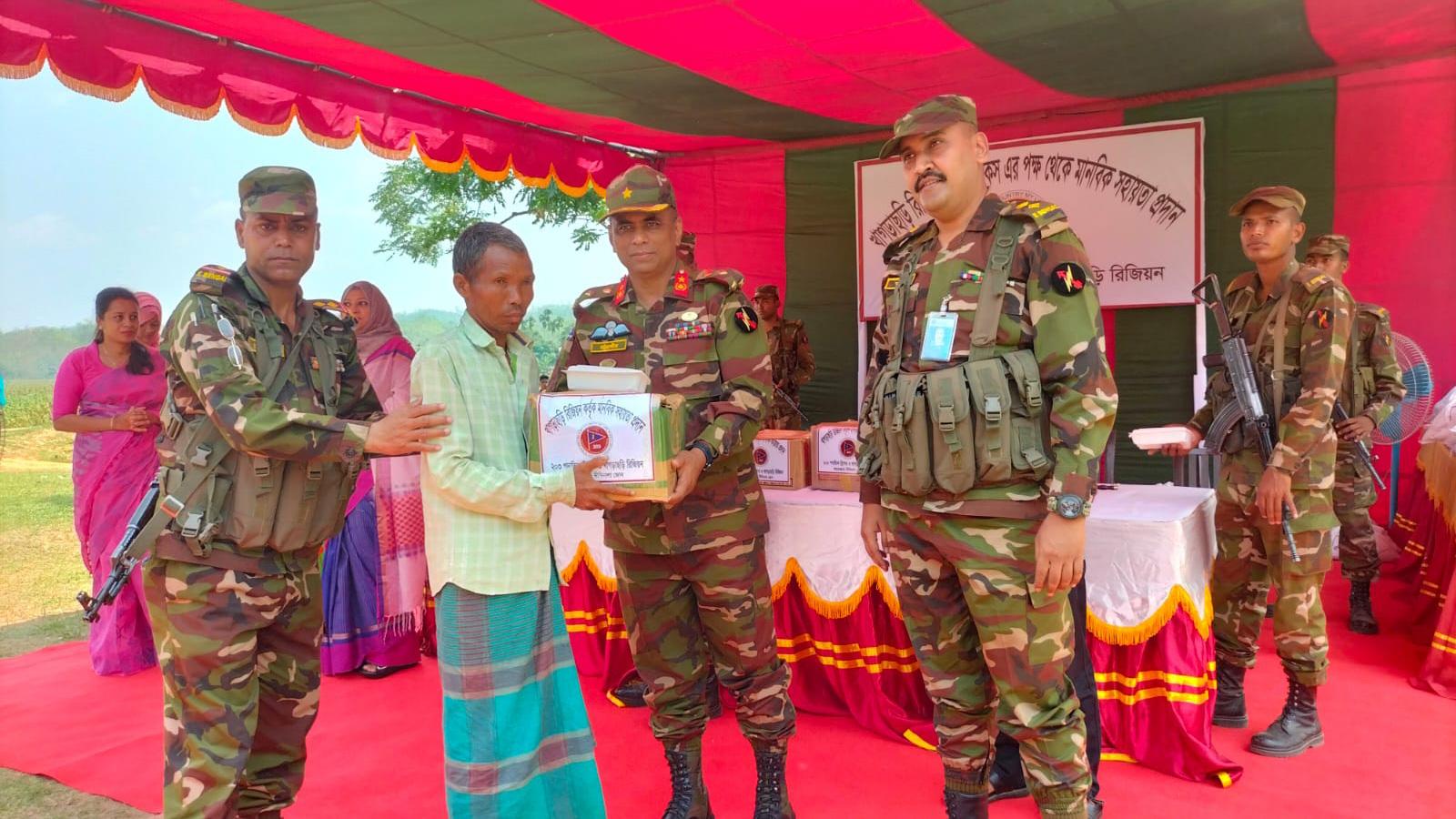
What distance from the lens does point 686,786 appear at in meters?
2.82

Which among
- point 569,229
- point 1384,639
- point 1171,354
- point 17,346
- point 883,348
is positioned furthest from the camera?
point 569,229

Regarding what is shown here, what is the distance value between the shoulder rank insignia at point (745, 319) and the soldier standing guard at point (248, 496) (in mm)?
1110

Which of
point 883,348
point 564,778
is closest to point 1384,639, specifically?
point 883,348

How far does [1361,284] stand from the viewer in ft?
18.2

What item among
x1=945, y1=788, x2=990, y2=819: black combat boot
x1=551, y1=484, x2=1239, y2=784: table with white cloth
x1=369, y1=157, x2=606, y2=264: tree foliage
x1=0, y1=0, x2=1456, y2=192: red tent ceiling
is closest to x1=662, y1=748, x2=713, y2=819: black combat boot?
x1=945, y1=788, x2=990, y2=819: black combat boot

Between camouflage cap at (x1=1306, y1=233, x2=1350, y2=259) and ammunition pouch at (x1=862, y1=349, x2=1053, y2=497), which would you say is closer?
ammunition pouch at (x1=862, y1=349, x2=1053, y2=497)

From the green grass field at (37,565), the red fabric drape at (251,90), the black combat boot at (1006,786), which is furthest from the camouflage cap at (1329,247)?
the green grass field at (37,565)

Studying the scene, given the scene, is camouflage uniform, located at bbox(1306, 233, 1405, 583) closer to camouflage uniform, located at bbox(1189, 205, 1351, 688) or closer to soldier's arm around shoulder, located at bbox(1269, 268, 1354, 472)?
camouflage uniform, located at bbox(1189, 205, 1351, 688)

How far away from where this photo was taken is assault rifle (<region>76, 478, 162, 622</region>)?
2.15m

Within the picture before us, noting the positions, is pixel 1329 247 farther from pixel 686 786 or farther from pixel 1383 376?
pixel 686 786

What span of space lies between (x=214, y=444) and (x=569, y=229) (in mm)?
12427

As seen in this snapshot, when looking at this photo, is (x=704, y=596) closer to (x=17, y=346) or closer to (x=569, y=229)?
(x=17, y=346)

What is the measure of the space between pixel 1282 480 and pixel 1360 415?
1587 mm

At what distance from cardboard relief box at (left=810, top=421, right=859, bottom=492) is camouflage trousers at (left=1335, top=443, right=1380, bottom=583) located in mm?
2844
